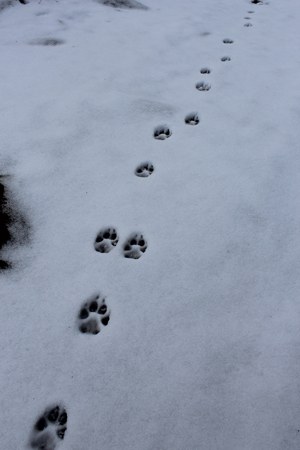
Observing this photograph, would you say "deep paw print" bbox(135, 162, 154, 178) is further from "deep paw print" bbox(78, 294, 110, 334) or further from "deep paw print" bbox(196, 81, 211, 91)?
"deep paw print" bbox(196, 81, 211, 91)

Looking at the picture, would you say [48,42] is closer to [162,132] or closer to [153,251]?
[162,132]

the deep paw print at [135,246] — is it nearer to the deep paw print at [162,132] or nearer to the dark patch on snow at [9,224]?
the dark patch on snow at [9,224]

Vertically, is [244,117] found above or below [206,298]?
above

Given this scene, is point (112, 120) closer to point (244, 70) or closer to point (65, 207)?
point (65, 207)

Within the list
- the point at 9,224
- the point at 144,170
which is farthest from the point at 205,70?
the point at 9,224

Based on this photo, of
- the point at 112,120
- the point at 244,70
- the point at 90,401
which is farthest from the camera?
the point at 244,70

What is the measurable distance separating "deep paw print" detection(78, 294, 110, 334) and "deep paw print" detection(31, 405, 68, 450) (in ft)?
1.18

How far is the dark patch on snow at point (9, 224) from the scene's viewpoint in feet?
6.13

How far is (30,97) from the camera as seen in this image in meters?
2.79

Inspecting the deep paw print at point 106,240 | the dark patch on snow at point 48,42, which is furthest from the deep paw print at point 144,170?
the dark patch on snow at point 48,42

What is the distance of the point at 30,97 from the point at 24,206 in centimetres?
125

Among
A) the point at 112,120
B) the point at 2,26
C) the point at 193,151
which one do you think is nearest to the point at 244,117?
the point at 193,151

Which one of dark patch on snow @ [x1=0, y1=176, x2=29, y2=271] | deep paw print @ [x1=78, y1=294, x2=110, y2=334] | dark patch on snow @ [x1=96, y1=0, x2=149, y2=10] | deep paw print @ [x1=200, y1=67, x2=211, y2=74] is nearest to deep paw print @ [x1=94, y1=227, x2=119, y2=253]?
deep paw print @ [x1=78, y1=294, x2=110, y2=334]

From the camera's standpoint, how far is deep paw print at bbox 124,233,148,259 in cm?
189
